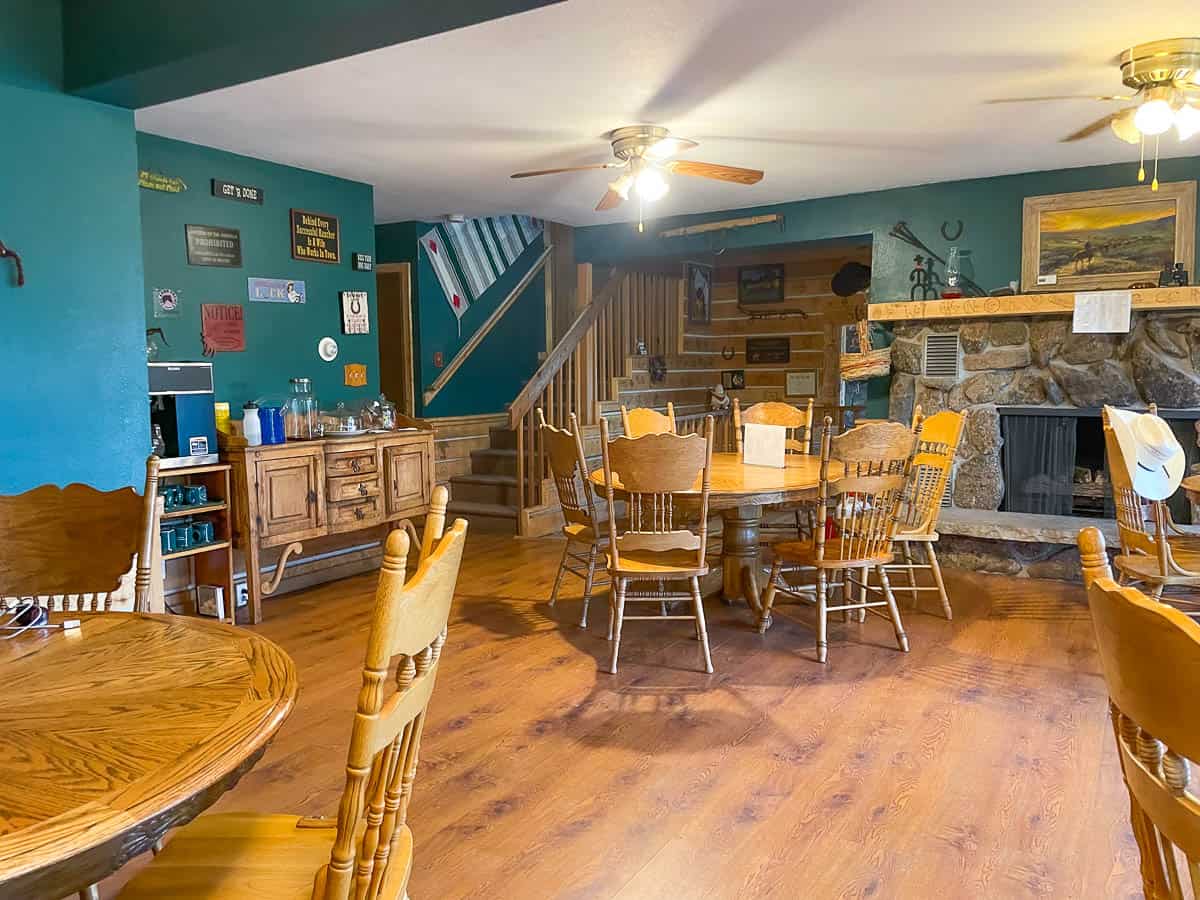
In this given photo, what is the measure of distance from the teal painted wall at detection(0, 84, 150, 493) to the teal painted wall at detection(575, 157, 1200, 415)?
3759 mm

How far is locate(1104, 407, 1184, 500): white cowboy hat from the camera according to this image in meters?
3.42

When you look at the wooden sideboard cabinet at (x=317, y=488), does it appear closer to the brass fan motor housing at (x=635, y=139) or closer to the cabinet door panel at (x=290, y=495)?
the cabinet door panel at (x=290, y=495)

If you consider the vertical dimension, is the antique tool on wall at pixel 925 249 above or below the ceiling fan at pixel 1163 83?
below

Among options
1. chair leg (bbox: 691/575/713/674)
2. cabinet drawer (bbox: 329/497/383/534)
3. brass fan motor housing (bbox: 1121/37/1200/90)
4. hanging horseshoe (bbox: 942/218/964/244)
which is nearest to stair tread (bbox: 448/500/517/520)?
cabinet drawer (bbox: 329/497/383/534)

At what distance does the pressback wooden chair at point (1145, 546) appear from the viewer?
3.33m

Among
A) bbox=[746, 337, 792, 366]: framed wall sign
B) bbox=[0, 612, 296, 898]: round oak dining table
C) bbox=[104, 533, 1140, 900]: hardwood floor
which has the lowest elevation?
bbox=[104, 533, 1140, 900]: hardwood floor

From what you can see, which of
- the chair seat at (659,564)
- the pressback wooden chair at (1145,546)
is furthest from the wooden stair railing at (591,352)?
the pressback wooden chair at (1145,546)

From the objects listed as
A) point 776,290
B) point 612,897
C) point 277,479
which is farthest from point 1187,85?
point 776,290

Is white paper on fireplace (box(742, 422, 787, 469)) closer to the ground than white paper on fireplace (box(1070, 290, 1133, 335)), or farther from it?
closer to the ground

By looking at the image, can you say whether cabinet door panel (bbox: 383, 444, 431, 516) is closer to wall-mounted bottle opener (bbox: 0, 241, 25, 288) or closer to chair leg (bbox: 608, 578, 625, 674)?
chair leg (bbox: 608, 578, 625, 674)

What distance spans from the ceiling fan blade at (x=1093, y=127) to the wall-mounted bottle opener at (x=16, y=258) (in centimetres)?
426

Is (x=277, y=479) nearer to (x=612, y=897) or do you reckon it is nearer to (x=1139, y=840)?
(x=612, y=897)

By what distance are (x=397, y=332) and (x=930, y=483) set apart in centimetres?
454

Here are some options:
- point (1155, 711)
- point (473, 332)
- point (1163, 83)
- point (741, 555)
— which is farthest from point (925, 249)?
point (1155, 711)
